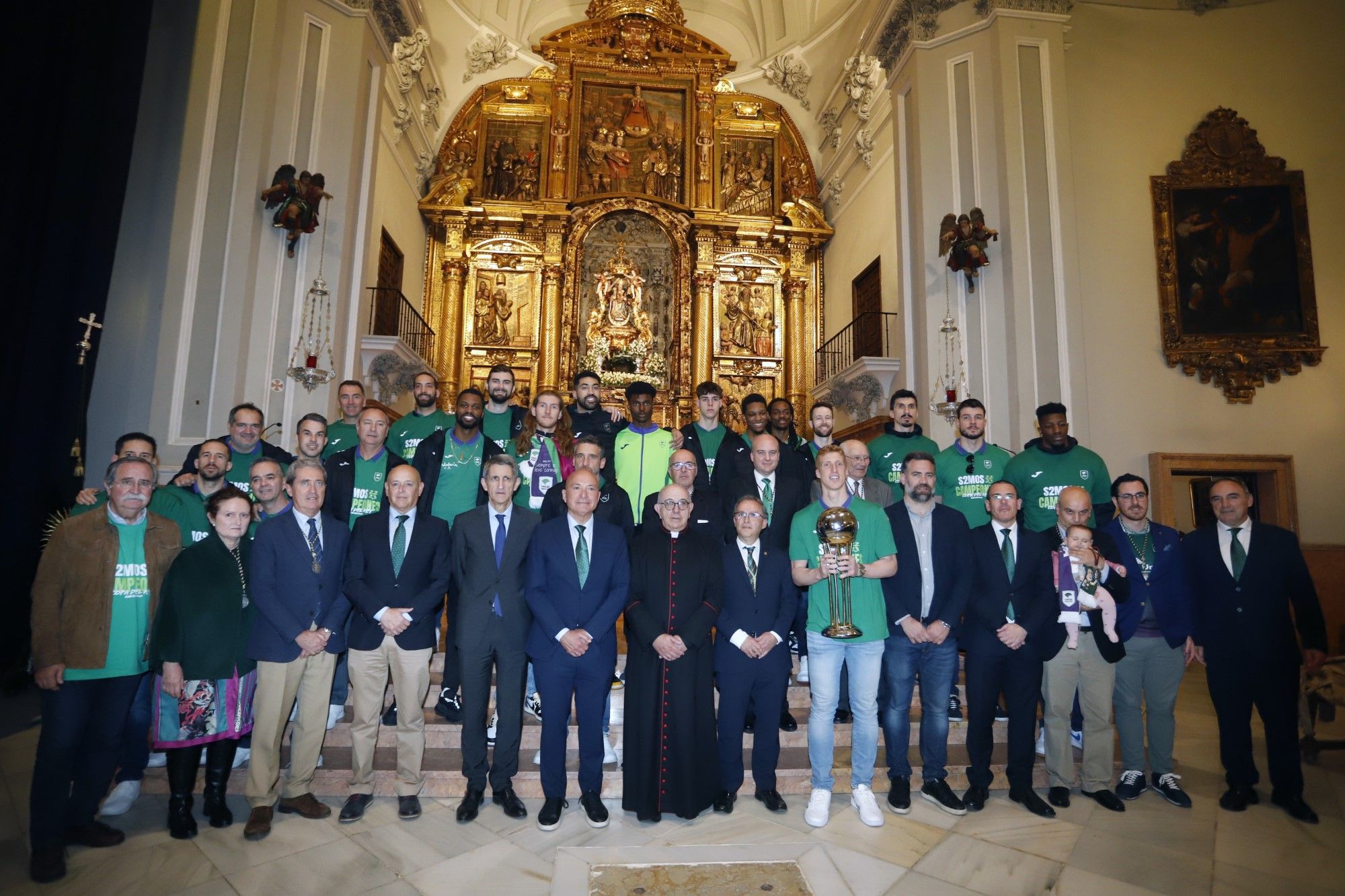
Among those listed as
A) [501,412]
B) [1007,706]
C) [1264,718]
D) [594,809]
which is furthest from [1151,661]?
[501,412]

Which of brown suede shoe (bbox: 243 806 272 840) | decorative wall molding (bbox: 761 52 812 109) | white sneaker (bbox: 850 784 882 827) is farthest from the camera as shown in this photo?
decorative wall molding (bbox: 761 52 812 109)

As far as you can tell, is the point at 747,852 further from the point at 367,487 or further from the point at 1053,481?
the point at 1053,481

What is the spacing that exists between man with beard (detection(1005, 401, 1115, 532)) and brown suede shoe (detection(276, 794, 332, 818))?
15.2ft

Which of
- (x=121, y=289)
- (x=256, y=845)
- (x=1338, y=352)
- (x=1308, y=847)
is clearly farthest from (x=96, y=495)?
(x=1338, y=352)

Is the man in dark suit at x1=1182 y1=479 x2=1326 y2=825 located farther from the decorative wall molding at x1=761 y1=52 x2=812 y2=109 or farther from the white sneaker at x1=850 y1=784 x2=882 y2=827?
the decorative wall molding at x1=761 y1=52 x2=812 y2=109

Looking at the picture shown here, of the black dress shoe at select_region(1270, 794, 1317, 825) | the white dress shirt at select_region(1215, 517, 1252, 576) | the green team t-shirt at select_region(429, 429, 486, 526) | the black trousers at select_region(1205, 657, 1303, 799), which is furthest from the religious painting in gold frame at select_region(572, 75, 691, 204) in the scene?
the black dress shoe at select_region(1270, 794, 1317, 825)

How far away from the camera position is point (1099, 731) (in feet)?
13.1

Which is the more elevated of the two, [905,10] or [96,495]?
[905,10]

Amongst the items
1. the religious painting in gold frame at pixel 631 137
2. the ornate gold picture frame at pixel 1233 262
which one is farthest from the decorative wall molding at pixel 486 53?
the ornate gold picture frame at pixel 1233 262

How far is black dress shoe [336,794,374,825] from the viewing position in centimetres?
358

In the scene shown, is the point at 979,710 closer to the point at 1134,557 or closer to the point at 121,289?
the point at 1134,557

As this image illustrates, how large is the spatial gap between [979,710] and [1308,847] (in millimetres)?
1603

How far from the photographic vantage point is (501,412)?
528cm

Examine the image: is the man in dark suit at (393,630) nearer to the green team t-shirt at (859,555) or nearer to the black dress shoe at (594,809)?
the black dress shoe at (594,809)
